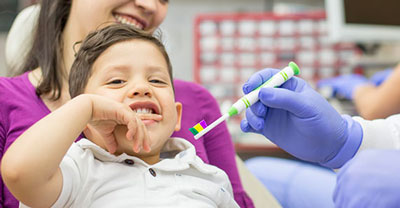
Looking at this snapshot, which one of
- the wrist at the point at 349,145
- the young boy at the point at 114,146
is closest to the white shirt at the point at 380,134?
the wrist at the point at 349,145

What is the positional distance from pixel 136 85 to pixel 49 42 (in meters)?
0.48

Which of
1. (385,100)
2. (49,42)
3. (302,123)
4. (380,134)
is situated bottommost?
(385,100)

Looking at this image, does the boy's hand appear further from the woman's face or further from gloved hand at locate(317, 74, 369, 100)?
gloved hand at locate(317, 74, 369, 100)

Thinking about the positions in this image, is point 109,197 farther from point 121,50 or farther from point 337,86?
point 337,86

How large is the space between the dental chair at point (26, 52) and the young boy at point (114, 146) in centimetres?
41

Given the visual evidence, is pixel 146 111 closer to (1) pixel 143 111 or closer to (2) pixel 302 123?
(1) pixel 143 111

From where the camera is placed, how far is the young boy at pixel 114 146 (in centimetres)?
76

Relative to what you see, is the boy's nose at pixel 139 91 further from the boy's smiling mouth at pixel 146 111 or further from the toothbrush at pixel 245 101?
the toothbrush at pixel 245 101

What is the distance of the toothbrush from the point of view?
950 mm

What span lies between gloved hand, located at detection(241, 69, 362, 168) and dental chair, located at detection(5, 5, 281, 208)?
1.27ft

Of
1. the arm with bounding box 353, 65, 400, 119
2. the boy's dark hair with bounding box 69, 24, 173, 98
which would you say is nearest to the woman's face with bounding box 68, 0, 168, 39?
the boy's dark hair with bounding box 69, 24, 173, 98

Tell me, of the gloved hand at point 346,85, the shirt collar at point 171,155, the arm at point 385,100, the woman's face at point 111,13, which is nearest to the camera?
the shirt collar at point 171,155

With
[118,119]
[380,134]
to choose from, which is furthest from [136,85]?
[380,134]

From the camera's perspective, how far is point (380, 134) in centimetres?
113
